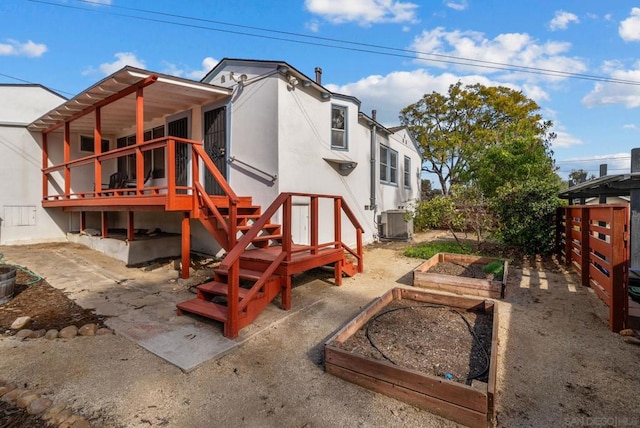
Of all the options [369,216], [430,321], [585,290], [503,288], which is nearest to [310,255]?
[430,321]

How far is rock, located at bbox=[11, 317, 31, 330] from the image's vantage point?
3414mm

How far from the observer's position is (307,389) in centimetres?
241

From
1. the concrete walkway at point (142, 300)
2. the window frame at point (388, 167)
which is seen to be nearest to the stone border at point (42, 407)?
the concrete walkway at point (142, 300)

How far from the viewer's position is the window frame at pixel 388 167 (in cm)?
1083

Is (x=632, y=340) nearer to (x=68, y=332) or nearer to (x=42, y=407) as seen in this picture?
(x=42, y=407)

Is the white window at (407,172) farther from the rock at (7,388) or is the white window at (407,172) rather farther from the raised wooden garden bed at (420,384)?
the rock at (7,388)

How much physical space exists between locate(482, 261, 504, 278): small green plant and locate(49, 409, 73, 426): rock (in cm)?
589

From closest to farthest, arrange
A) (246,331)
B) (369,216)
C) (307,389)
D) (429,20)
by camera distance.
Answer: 1. (307,389)
2. (246,331)
3. (369,216)
4. (429,20)

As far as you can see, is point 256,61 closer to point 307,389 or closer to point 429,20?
point 307,389

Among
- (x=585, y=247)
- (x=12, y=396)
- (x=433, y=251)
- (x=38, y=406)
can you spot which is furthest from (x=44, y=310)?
(x=585, y=247)

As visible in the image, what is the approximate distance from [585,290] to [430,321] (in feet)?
10.6

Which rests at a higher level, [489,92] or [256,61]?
[489,92]

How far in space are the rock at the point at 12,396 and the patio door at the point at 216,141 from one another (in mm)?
5175

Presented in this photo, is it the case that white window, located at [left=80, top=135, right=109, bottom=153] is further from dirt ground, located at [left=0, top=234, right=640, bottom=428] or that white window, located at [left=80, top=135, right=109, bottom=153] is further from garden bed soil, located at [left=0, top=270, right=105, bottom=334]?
dirt ground, located at [left=0, top=234, right=640, bottom=428]
